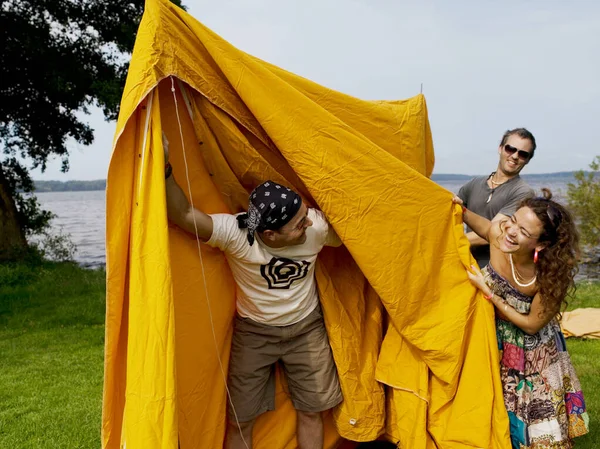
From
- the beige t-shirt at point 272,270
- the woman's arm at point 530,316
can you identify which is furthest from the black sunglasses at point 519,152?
the beige t-shirt at point 272,270

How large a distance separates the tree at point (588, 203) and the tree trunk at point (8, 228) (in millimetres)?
13639

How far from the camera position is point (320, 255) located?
318 centimetres

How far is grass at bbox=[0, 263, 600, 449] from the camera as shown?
3900mm

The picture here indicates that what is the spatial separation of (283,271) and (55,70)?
28.6 ft

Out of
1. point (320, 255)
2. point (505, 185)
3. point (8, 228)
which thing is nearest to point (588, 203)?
point (505, 185)

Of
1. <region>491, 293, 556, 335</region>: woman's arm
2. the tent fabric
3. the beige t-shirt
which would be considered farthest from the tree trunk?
<region>491, 293, 556, 335</region>: woman's arm

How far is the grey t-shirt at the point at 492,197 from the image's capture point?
3322mm

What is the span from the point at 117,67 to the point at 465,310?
9.20m

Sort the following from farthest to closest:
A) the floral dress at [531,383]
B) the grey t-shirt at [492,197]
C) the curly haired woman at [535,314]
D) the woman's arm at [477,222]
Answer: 1. the grey t-shirt at [492,197]
2. the woman's arm at [477,222]
3. the floral dress at [531,383]
4. the curly haired woman at [535,314]

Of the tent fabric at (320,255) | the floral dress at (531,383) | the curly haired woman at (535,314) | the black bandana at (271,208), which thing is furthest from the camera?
the floral dress at (531,383)

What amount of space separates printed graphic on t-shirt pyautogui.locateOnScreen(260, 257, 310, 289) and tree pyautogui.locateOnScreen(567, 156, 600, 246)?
13175 mm

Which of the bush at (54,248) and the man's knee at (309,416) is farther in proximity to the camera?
the bush at (54,248)

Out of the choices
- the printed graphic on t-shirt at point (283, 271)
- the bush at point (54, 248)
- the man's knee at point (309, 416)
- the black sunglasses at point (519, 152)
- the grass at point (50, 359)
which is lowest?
the bush at point (54, 248)

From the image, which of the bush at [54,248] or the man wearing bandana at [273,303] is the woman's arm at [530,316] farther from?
the bush at [54,248]
